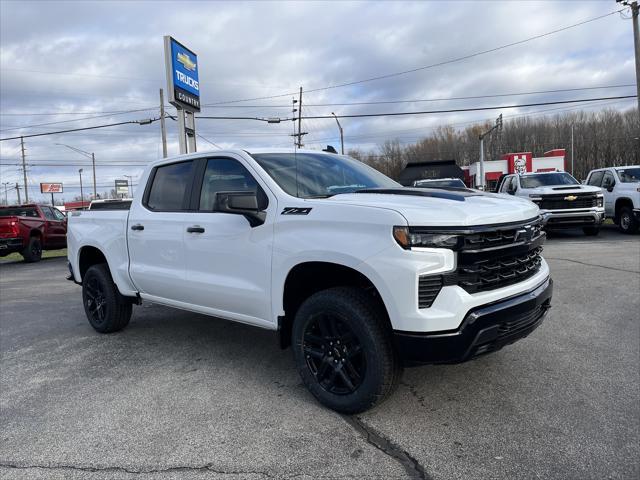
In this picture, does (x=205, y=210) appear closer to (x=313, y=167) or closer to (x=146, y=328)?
(x=313, y=167)

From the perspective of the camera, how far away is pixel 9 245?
14492 millimetres

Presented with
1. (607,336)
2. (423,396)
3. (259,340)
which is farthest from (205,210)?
(607,336)

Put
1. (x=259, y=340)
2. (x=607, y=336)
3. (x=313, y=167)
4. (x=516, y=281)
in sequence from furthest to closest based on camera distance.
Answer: (x=259, y=340) < (x=607, y=336) < (x=313, y=167) < (x=516, y=281)

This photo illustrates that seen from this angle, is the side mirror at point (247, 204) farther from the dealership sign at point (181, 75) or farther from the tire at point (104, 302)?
the dealership sign at point (181, 75)

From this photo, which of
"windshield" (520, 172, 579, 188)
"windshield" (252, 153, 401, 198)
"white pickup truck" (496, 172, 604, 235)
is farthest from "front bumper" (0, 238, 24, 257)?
"windshield" (520, 172, 579, 188)

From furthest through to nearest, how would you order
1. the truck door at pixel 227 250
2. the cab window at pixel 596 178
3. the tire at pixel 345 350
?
1. the cab window at pixel 596 178
2. the truck door at pixel 227 250
3. the tire at pixel 345 350

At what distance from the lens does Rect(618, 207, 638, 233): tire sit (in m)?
14.0

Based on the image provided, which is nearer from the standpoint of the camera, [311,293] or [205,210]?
[311,293]

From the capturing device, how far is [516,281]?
133 inches

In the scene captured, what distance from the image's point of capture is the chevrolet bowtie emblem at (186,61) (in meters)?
17.4

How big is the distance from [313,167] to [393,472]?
2.48m

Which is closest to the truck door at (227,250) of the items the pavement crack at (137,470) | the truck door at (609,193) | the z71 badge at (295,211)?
the z71 badge at (295,211)

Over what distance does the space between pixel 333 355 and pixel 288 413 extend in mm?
519

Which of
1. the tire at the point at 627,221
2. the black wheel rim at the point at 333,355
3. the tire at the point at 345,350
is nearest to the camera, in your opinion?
the tire at the point at 345,350
